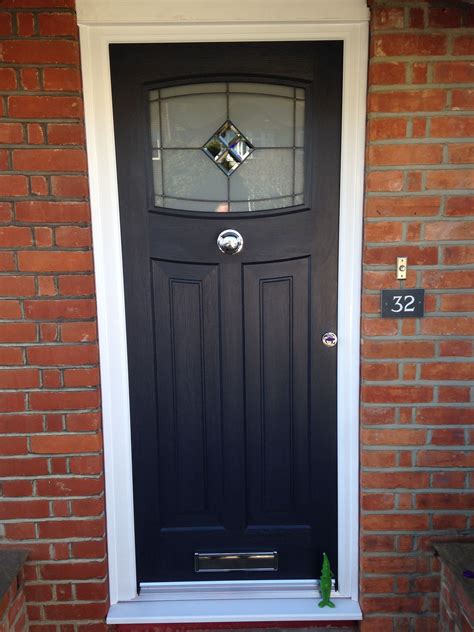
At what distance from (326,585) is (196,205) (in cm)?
173

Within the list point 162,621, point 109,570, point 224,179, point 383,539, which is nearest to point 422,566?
point 383,539

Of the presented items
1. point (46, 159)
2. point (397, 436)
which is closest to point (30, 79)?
point (46, 159)

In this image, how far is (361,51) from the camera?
74.3 inches

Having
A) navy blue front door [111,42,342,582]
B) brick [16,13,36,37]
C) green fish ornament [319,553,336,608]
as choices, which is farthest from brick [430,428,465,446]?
brick [16,13,36,37]

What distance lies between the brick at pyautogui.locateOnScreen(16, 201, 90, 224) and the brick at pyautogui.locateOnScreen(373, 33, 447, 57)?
4.18 feet

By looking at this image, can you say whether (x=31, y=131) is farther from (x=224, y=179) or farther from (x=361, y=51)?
(x=361, y=51)

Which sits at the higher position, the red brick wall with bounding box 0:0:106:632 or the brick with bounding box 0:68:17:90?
the brick with bounding box 0:68:17:90

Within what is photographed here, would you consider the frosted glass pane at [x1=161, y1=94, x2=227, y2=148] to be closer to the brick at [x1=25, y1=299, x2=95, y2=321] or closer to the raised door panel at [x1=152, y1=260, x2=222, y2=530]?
the raised door panel at [x1=152, y1=260, x2=222, y2=530]

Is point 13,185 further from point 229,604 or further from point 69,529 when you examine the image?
point 229,604

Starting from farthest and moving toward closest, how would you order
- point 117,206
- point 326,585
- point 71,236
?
point 326,585 < point 117,206 < point 71,236

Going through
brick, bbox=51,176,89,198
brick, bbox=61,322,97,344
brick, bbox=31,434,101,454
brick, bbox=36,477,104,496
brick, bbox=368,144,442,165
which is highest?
brick, bbox=368,144,442,165

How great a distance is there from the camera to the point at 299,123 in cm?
201

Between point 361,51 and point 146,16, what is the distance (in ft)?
2.73

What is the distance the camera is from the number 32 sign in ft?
6.34
